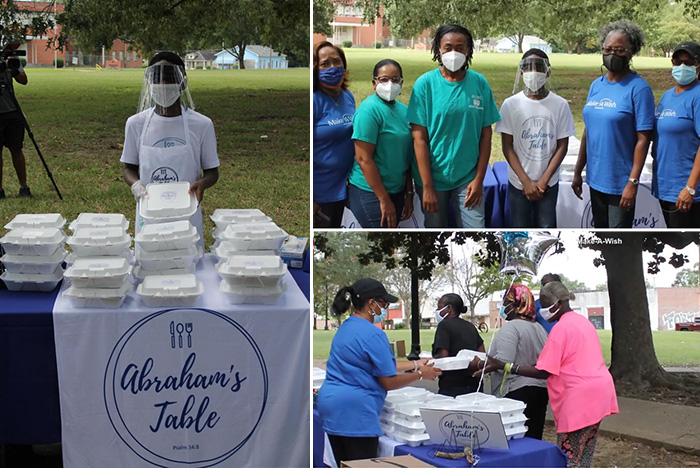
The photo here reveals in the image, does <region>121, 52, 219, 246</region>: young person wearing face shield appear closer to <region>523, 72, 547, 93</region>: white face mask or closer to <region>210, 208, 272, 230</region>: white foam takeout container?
<region>210, 208, 272, 230</region>: white foam takeout container

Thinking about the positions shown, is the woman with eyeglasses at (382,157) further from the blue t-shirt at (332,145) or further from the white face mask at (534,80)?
the white face mask at (534,80)

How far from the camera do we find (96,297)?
2.88 meters

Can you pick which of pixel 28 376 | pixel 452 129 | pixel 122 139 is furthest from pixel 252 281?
pixel 122 139

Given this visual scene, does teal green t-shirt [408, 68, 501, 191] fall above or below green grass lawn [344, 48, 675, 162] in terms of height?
below

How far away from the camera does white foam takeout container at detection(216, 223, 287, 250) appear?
3.17 metres

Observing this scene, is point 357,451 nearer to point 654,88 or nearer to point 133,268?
point 133,268

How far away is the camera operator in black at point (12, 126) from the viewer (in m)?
6.61

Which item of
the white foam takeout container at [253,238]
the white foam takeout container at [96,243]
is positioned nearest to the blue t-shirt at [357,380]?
the white foam takeout container at [253,238]

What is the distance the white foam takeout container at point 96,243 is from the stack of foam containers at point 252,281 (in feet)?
1.40

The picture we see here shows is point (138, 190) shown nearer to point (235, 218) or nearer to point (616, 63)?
point (235, 218)

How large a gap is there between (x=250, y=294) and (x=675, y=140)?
1.93m

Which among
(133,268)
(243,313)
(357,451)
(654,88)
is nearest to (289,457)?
(357,451)

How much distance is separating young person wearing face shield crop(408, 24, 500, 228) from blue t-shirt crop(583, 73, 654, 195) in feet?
1.53

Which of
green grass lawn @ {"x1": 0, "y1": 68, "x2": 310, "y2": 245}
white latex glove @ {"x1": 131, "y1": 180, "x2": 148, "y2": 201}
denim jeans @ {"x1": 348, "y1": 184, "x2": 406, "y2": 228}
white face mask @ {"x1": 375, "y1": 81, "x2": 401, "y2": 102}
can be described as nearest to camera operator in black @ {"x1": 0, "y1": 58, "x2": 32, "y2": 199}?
green grass lawn @ {"x1": 0, "y1": 68, "x2": 310, "y2": 245}
